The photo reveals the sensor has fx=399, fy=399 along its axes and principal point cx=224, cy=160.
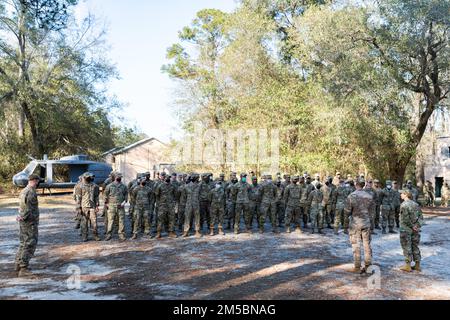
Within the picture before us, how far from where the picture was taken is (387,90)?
2034cm

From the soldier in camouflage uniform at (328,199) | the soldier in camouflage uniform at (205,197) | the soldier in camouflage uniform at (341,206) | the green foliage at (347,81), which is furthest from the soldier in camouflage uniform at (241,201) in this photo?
the green foliage at (347,81)

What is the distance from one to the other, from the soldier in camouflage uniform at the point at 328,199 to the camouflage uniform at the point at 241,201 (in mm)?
2530

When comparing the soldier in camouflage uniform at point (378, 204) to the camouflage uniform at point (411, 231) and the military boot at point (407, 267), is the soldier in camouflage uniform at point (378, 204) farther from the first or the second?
the military boot at point (407, 267)

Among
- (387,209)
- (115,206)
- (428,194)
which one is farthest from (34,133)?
(428,194)

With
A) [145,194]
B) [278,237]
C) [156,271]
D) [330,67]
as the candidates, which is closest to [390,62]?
[330,67]

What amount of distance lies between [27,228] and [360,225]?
6.82 metres

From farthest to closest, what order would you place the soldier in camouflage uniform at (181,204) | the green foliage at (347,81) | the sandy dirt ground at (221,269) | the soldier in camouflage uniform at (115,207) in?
the green foliage at (347,81) < the soldier in camouflage uniform at (181,204) < the soldier in camouflage uniform at (115,207) < the sandy dirt ground at (221,269)

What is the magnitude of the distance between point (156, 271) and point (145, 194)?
408cm

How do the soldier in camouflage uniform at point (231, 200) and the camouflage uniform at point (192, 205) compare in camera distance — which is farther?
the soldier in camouflage uniform at point (231, 200)

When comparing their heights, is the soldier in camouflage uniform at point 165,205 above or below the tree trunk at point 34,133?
below

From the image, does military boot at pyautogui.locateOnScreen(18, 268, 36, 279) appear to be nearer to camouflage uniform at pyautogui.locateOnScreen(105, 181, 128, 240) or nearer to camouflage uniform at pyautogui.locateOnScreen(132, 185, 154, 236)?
camouflage uniform at pyautogui.locateOnScreen(105, 181, 128, 240)

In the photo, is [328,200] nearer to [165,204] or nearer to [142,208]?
[165,204]

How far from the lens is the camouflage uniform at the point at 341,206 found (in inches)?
506
